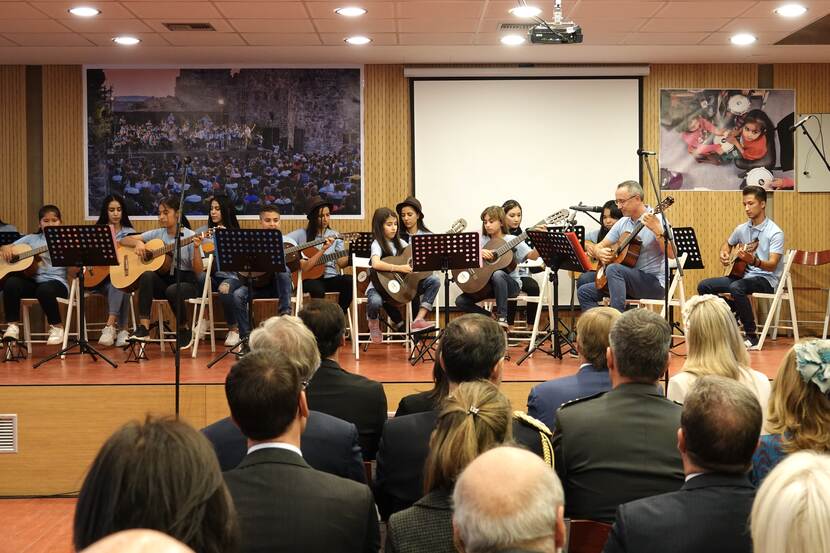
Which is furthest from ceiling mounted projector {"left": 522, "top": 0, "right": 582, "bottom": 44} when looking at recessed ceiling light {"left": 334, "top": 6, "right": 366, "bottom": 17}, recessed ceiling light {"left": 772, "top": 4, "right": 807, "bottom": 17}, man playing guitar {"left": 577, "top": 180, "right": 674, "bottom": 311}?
recessed ceiling light {"left": 772, "top": 4, "right": 807, "bottom": 17}

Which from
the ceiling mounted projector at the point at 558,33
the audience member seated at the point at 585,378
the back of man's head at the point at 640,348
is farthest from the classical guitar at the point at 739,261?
the back of man's head at the point at 640,348

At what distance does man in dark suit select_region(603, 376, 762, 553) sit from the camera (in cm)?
208

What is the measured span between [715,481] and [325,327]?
216 cm

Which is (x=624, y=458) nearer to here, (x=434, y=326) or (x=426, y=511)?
(x=426, y=511)

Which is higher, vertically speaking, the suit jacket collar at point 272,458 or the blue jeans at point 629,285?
the blue jeans at point 629,285

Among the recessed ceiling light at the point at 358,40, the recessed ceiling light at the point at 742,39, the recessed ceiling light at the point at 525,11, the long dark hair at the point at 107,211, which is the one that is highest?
the recessed ceiling light at the point at 742,39

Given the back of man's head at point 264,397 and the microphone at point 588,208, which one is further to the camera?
the microphone at point 588,208

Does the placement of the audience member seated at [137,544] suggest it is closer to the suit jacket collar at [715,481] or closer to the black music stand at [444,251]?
the suit jacket collar at [715,481]

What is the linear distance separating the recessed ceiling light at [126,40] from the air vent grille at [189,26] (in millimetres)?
591

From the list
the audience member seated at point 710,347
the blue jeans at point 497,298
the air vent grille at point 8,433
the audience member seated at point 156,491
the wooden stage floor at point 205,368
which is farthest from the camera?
the blue jeans at point 497,298

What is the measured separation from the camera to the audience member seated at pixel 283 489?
7.07 ft

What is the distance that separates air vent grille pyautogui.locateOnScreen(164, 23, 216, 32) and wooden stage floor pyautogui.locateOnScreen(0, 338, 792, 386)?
9.78ft

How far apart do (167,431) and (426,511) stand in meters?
1.06

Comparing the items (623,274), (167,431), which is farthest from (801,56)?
(167,431)
